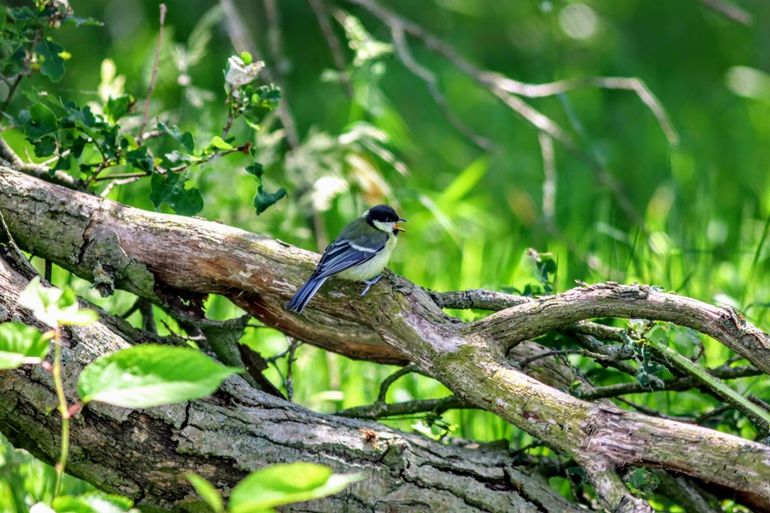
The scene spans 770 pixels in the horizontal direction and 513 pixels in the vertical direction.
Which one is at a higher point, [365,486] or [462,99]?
[462,99]

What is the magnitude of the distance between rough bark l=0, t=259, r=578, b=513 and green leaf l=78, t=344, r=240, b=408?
763 mm

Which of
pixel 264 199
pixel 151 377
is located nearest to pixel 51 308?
pixel 151 377

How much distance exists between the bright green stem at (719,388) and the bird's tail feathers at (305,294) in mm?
868

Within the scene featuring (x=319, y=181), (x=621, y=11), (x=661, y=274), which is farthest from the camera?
(x=621, y=11)

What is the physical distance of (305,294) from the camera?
2.64 meters

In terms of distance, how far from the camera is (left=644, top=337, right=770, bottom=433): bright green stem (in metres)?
2.35

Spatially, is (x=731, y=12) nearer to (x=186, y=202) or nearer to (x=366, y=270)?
(x=366, y=270)

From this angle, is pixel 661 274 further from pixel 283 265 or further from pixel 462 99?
pixel 462 99

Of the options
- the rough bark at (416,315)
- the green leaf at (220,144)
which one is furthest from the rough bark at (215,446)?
the green leaf at (220,144)

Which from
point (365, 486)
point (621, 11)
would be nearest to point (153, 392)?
point (365, 486)

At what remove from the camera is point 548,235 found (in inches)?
197

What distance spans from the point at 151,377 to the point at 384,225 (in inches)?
87.2

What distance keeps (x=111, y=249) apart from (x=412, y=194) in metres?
2.01

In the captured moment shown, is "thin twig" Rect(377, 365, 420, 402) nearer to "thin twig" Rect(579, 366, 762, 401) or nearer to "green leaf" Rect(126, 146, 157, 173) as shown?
"thin twig" Rect(579, 366, 762, 401)
